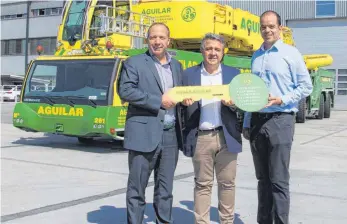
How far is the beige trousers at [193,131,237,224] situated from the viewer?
3.85 metres

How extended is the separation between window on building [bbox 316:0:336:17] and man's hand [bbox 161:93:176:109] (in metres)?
28.1

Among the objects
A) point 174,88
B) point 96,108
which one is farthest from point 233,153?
Answer: point 96,108

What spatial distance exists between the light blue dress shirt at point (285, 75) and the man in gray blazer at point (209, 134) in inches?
10.8

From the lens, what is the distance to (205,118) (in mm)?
3846

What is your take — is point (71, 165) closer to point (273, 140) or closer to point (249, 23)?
point (273, 140)

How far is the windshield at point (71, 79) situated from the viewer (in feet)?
29.5

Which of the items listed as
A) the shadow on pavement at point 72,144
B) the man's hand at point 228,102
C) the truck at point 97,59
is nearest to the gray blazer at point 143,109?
the man's hand at point 228,102

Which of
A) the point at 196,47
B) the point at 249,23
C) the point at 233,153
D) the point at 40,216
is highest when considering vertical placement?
the point at 249,23

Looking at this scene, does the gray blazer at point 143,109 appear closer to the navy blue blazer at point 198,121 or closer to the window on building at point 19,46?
the navy blue blazer at point 198,121

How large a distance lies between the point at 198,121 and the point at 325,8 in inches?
1108

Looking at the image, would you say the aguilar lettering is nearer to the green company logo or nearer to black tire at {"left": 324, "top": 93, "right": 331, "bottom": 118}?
the green company logo

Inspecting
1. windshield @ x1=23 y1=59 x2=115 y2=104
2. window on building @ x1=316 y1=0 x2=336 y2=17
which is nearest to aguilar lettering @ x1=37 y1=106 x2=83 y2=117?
windshield @ x1=23 y1=59 x2=115 y2=104

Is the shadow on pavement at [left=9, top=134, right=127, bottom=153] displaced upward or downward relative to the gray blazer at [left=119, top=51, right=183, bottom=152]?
downward

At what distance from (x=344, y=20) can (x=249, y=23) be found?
17812 millimetres
